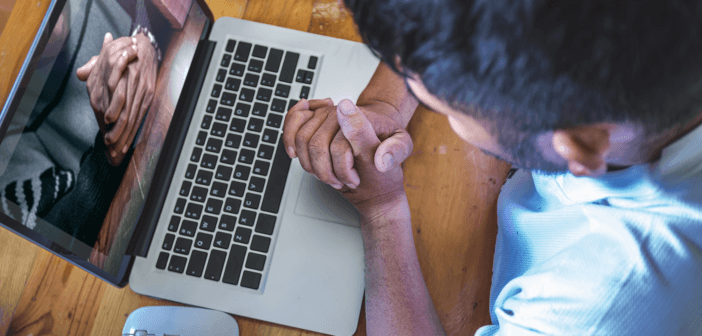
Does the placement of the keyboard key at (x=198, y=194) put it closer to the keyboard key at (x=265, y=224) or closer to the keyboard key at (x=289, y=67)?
the keyboard key at (x=265, y=224)

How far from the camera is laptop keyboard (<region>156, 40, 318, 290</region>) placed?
59 centimetres

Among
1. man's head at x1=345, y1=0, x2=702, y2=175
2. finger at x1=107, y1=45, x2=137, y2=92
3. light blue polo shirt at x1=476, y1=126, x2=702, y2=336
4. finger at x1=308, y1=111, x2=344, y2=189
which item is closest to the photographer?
man's head at x1=345, y1=0, x2=702, y2=175

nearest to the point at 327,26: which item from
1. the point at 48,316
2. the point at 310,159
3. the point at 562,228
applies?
the point at 310,159

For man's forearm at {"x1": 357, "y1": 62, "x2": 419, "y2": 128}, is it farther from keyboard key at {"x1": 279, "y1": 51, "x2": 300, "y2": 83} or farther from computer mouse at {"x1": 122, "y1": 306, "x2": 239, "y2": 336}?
computer mouse at {"x1": 122, "y1": 306, "x2": 239, "y2": 336}

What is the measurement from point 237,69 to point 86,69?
24 centimetres

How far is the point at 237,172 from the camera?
63 cm

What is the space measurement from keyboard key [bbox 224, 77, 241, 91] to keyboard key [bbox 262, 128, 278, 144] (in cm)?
9

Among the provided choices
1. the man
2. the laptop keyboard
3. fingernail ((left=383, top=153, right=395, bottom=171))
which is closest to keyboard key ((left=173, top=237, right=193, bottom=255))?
the laptop keyboard

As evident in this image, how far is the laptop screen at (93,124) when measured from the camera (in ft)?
1.35

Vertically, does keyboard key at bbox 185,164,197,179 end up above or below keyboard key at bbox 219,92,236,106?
below

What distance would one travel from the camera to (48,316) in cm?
60

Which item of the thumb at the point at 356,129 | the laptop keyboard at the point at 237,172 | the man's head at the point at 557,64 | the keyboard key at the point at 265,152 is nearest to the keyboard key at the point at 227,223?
the laptop keyboard at the point at 237,172

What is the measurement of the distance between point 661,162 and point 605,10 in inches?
9.2

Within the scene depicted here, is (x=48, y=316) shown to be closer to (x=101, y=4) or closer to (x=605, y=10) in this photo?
(x=101, y=4)
